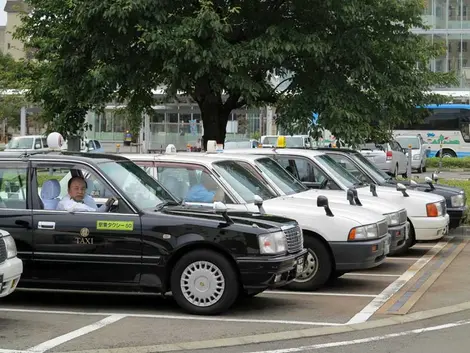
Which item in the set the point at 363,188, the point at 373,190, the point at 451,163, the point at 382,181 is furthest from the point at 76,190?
the point at 451,163

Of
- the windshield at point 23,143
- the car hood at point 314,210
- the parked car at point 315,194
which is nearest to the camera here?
the car hood at point 314,210

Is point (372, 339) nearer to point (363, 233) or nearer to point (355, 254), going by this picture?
point (355, 254)

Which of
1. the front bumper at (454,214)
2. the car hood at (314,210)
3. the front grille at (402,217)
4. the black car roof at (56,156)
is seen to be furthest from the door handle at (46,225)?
the front bumper at (454,214)

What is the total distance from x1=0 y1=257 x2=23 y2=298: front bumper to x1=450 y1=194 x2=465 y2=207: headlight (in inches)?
367

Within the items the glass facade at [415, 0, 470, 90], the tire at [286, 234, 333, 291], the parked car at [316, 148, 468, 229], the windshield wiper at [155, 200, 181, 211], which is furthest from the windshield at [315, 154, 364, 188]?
the glass facade at [415, 0, 470, 90]

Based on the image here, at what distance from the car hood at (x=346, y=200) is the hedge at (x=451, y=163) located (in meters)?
32.0

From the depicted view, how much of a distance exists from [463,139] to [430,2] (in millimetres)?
9035

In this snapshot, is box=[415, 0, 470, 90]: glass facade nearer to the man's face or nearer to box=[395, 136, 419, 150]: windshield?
box=[395, 136, 419, 150]: windshield

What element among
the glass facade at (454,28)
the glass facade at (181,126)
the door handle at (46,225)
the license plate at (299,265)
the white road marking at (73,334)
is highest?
the glass facade at (454,28)

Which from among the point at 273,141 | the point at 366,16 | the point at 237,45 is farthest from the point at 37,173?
the point at 273,141

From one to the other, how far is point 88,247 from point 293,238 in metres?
2.13

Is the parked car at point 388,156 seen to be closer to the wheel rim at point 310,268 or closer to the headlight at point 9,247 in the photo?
the wheel rim at point 310,268

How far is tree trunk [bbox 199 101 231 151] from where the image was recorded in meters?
18.8

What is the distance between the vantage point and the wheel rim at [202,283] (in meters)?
8.61
